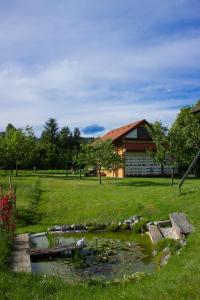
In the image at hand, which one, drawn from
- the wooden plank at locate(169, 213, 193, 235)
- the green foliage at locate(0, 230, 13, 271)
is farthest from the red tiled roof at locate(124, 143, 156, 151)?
the green foliage at locate(0, 230, 13, 271)

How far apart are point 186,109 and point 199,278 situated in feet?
151

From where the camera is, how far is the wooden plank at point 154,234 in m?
14.1

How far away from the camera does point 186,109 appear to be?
5153cm

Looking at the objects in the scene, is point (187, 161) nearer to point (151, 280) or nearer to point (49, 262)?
point (49, 262)

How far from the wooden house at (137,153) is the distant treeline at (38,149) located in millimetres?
5181

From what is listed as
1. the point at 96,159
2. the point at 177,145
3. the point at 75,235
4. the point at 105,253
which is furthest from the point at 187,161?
the point at 105,253

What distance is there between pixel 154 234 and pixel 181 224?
2.00 meters

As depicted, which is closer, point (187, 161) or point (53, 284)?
point (53, 284)

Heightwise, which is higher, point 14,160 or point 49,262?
point 14,160

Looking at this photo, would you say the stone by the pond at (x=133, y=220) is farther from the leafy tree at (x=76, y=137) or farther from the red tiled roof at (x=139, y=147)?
the leafy tree at (x=76, y=137)

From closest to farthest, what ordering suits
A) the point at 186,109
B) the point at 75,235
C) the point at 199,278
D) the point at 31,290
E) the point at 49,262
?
the point at 199,278 < the point at 31,290 < the point at 49,262 < the point at 75,235 < the point at 186,109

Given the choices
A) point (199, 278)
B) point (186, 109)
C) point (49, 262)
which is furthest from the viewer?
point (186, 109)

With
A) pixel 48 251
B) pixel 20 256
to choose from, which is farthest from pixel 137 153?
pixel 20 256

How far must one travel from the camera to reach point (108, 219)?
18297mm
